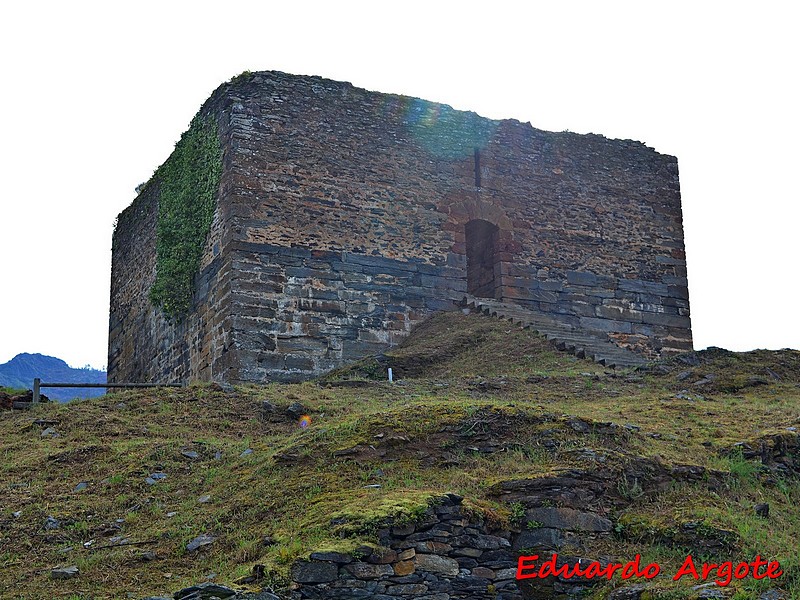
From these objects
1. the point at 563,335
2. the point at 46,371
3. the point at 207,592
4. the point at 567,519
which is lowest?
the point at 207,592

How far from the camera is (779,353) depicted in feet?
56.0

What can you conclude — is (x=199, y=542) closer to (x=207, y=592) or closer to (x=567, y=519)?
(x=207, y=592)

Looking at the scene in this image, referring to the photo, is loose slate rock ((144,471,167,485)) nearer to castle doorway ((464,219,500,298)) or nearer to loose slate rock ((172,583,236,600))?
loose slate rock ((172,583,236,600))

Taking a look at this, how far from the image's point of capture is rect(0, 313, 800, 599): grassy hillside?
970cm

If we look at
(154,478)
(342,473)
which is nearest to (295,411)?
(154,478)

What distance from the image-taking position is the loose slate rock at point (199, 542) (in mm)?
10065

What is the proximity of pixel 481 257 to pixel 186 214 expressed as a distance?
19.0 feet

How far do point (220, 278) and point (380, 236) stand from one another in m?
3.04

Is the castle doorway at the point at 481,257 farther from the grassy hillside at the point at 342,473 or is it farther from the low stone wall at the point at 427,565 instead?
the low stone wall at the point at 427,565

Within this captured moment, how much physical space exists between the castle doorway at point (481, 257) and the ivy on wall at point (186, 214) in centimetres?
498

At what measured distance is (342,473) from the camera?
10.9 metres

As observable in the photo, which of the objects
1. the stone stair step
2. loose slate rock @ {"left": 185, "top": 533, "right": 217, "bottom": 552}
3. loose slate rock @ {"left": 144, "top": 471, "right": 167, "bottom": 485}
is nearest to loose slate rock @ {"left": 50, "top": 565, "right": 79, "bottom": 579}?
loose slate rock @ {"left": 185, "top": 533, "right": 217, "bottom": 552}

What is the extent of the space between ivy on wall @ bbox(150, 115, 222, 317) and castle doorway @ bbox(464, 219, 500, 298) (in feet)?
16.3

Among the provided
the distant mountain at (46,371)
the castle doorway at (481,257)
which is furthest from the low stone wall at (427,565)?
the distant mountain at (46,371)
